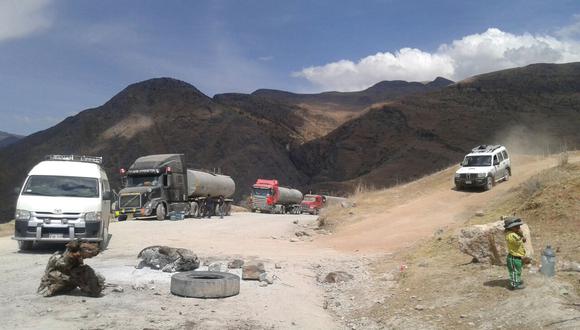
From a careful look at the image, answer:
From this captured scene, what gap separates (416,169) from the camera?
6481cm

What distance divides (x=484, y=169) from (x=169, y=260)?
65.8 ft

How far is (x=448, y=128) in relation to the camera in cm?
7094

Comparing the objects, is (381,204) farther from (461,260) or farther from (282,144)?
(282,144)

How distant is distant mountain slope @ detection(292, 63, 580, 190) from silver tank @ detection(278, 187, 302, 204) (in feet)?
38.7

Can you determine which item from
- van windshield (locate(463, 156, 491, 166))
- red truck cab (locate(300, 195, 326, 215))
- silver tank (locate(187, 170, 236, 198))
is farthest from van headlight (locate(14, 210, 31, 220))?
red truck cab (locate(300, 195, 326, 215))

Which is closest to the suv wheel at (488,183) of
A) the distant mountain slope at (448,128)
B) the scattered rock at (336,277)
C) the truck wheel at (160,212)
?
the scattered rock at (336,277)

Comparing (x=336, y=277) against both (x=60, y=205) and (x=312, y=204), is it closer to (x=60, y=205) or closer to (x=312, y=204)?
(x=60, y=205)

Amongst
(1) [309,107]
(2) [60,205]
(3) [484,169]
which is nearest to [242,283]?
(2) [60,205]

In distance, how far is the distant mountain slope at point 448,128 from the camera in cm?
6419

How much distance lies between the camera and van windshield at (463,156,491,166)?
27627 mm

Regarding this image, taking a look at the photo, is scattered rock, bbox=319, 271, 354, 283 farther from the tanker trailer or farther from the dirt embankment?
the tanker trailer

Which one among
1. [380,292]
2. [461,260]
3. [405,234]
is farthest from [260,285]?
[405,234]

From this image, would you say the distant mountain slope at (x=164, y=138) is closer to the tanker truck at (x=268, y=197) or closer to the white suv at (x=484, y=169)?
the tanker truck at (x=268, y=197)

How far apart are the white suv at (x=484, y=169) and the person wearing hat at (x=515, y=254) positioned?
19.0 meters
